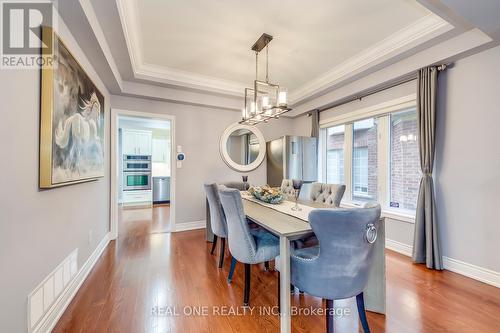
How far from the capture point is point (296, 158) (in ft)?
13.9

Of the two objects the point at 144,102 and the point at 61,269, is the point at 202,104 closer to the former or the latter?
the point at 144,102

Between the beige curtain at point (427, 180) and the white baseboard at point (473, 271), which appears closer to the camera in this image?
the white baseboard at point (473, 271)

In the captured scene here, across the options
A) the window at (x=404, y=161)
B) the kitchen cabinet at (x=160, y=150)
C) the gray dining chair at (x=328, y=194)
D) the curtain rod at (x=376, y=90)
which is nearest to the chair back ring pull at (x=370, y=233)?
the gray dining chair at (x=328, y=194)

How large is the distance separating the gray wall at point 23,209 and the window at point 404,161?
394 cm

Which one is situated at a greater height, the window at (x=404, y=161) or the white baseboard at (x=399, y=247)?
the window at (x=404, y=161)

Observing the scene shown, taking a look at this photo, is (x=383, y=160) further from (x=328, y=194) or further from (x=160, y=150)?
(x=160, y=150)

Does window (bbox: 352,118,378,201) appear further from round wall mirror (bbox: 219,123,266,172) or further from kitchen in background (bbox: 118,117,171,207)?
kitchen in background (bbox: 118,117,171,207)

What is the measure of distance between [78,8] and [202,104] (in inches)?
97.8

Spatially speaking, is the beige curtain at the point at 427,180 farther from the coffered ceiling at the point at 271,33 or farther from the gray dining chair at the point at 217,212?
the gray dining chair at the point at 217,212

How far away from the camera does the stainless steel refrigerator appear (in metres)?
4.22

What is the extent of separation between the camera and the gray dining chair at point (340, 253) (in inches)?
47.2

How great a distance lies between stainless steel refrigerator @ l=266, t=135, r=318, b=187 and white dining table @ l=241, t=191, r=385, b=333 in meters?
2.18

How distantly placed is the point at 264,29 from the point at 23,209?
264cm

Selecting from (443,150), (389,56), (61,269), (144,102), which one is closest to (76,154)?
(61,269)
